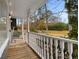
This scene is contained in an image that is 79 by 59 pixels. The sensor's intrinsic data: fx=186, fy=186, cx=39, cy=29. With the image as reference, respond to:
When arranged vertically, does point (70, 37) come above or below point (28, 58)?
above

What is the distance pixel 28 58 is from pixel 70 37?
10.7 ft

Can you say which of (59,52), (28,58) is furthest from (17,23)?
(59,52)

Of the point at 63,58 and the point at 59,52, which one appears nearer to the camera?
the point at 63,58

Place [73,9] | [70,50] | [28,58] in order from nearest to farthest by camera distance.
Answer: [70,50], [73,9], [28,58]

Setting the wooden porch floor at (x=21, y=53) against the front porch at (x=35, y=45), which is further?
the wooden porch floor at (x=21, y=53)

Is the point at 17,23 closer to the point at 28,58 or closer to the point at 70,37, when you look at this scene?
the point at 28,58

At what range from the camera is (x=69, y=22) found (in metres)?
3.01

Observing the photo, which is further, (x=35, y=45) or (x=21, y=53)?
(x=35, y=45)

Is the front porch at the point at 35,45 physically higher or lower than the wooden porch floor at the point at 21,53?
higher

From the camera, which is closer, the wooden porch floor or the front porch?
the front porch

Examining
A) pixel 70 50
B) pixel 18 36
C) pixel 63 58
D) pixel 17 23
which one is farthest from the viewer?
pixel 17 23

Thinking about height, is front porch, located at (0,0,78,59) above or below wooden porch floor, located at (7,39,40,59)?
above

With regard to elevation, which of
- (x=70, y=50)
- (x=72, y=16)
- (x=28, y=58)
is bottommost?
Result: (x=28, y=58)

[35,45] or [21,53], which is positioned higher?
[35,45]
